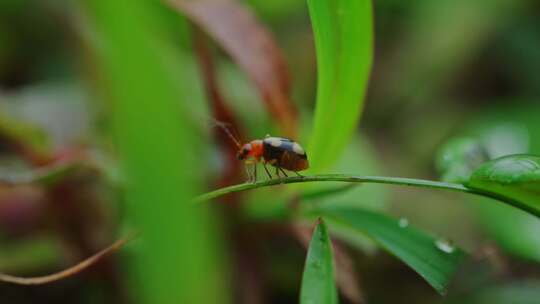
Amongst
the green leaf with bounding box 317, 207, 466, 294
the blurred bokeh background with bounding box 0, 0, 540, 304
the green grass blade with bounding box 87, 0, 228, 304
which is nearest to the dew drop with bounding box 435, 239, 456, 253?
the green leaf with bounding box 317, 207, 466, 294

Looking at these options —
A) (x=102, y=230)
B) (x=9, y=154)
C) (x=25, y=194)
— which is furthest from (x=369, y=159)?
(x=9, y=154)

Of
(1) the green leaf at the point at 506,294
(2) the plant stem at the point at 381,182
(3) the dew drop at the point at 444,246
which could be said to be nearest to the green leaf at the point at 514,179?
(2) the plant stem at the point at 381,182

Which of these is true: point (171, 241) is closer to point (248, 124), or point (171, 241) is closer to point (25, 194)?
point (25, 194)

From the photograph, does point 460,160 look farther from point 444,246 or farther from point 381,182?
point 381,182

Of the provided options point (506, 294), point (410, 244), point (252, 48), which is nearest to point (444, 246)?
point (410, 244)

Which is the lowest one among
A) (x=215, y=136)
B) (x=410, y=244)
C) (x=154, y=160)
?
(x=154, y=160)

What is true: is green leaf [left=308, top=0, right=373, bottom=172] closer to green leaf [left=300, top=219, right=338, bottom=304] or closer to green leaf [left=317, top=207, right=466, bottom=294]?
green leaf [left=317, top=207, right=466, bottom=294]
